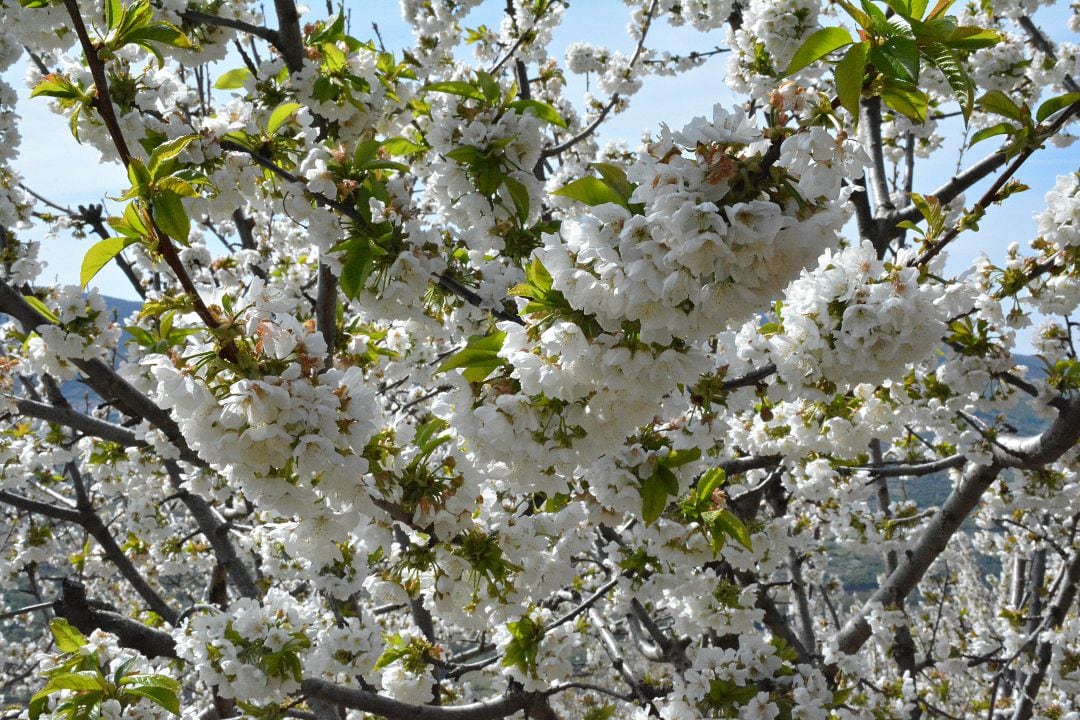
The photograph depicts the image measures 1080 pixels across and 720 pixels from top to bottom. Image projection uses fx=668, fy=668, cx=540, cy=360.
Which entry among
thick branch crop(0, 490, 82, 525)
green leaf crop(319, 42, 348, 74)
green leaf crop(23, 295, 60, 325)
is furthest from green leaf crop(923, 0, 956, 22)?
thick branch crop(0, 490, 82, 525)

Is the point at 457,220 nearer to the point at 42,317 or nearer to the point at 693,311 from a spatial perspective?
the point at 693,311

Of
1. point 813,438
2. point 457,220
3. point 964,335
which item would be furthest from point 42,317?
point 964,335

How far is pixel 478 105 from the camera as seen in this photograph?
2.32m

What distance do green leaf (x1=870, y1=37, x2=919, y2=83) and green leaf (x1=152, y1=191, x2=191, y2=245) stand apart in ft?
4.74

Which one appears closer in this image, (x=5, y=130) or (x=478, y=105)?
(x=478, y=105)

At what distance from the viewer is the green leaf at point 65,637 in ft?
7.57

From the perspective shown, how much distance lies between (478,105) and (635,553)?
7.75 ft

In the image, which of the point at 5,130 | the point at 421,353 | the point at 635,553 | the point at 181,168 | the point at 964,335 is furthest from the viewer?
the point at 421,353

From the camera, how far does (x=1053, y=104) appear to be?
1.73 m

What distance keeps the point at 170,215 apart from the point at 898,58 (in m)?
1.51

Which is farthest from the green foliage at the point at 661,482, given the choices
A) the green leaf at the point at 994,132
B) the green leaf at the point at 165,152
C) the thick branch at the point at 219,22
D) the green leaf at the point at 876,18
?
the thick branch at the point at 219,22

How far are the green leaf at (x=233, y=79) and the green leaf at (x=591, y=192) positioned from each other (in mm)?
1790

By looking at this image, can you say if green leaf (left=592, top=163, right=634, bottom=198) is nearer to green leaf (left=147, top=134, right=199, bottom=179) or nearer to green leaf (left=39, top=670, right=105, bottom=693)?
green leaf (left=147, top=134, right=199, bottom=179)

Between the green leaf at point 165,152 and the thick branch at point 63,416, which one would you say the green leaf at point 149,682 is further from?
the thick branch at point 63,416
